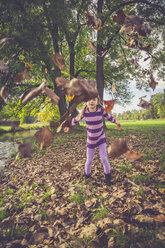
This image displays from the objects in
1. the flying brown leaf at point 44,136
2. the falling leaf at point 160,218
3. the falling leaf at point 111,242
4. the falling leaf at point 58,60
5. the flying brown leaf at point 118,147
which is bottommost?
the falling leaf at point 111,242

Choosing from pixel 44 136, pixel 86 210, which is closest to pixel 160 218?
pixel 86 210

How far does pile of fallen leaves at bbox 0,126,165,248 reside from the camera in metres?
1.88

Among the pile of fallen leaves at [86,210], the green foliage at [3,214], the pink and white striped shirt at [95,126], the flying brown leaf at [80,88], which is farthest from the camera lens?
the pink and white striped shirt at [95,126]

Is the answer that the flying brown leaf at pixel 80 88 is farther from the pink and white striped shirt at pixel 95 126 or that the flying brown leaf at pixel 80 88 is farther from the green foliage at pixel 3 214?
the green foliage at pixel 3 214

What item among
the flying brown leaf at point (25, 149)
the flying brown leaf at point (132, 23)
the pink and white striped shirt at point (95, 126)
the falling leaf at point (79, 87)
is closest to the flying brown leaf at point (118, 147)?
the falling leaf at point (79, 87)

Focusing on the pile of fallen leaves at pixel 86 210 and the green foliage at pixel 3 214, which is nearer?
the pile of fallen leaves at pixel 86 210

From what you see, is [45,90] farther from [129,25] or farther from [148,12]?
[148,12]

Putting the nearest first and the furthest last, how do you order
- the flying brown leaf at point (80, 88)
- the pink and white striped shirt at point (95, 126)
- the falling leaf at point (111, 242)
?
the flying brown leaf at point (80, 88) < the falling leaf at point (111, 242) < the pink and white striped shirt at point (95, 126)

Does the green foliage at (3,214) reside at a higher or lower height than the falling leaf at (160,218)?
lower

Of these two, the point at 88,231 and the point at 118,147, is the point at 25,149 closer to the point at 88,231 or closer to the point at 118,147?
the point at 118,147

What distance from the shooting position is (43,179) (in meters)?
4.03

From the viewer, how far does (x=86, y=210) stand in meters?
2.50

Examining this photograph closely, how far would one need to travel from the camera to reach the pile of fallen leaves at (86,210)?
1.88 meters

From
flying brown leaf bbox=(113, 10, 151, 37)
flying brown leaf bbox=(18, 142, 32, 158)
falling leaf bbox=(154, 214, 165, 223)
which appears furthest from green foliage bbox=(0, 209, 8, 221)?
flying brown leaf bbox=(113, 10, 151, 37)
